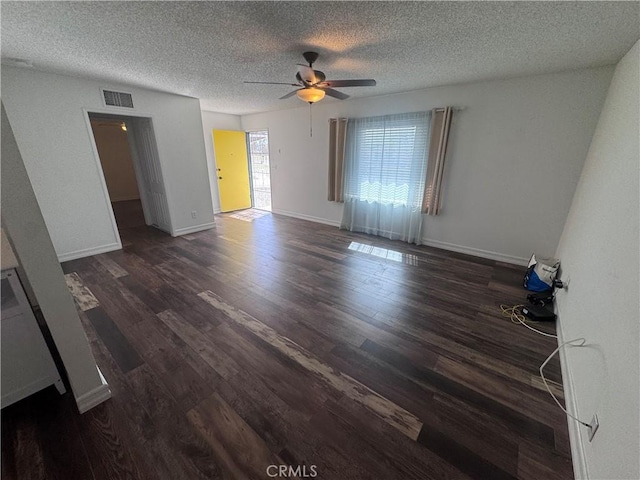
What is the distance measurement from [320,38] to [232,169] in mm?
4748

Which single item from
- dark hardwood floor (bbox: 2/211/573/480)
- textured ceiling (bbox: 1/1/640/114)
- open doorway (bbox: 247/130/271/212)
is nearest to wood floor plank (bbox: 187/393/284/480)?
dark hardwood floor (bbox: 2/211/573/480)

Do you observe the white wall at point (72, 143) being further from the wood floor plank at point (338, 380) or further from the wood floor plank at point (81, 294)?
the wood floor plank at point (338, 380)

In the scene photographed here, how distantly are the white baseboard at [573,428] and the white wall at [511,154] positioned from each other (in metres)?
1.97

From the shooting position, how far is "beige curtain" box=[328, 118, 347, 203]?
4477 millimetres

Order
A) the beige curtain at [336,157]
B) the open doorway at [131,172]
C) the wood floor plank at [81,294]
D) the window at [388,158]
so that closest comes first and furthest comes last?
the wood floor plank at [81,294] → the window at [388,158] → the open doorway at [131,172] → the beige curtain at [336,157]

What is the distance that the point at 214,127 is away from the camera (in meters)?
5.83

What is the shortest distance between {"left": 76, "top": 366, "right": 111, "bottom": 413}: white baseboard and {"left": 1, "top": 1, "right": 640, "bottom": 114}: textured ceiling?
2498 millimetres

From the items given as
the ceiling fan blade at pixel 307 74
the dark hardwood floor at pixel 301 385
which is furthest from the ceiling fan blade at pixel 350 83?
the dark hardwood floor at pixel 301 385

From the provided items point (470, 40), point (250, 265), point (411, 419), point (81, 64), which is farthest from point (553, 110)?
point (81, 64)

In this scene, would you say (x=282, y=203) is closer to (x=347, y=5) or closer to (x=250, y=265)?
(x=250, y=265)

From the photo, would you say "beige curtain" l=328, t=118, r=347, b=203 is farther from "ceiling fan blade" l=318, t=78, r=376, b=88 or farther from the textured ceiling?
"ceiling fan blade" l=318, t=78, r=376, b=88

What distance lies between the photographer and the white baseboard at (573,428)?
3.77 ft

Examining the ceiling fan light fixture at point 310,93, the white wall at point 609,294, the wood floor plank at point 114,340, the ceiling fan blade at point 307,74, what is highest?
the ceiling fan blade at point 307,74

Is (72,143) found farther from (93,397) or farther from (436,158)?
(436,158)
